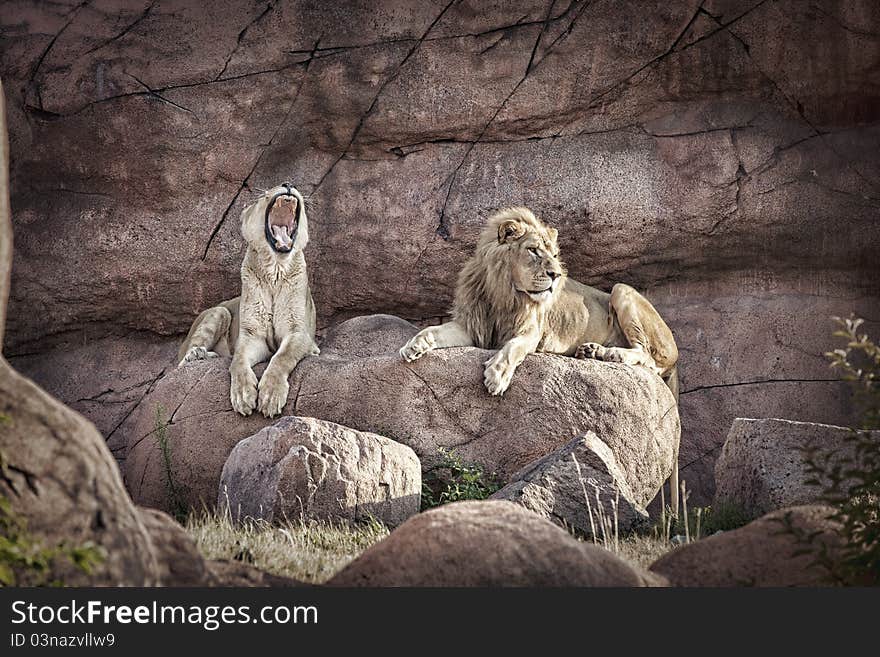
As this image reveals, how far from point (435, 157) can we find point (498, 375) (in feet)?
11.7

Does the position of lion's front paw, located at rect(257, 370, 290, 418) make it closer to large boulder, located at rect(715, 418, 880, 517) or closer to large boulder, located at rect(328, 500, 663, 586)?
large boulder, located at rect(715, 418, 880, 517)

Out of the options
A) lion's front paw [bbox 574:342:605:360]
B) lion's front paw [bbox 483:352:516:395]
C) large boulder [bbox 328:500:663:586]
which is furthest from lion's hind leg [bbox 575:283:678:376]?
large boulder [bbox 328:500:663:586]

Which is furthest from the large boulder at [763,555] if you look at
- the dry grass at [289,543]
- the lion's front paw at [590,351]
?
the lion's front paw at [590,351]

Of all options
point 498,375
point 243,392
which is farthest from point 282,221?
point 498,375

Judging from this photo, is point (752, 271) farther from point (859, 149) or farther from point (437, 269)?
point (437, 269)

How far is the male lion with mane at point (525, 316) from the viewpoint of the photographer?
877 centimetres

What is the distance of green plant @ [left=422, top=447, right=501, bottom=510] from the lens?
801 centimetres

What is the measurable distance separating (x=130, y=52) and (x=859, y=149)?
731 cm

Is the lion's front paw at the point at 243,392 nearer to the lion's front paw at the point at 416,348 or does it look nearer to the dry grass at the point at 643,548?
the lion's front paw at the point at 416,348

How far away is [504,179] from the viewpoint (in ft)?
36.3

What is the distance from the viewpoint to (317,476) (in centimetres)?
685

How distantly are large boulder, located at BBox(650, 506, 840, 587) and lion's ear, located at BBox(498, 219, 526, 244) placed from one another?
15.3ft

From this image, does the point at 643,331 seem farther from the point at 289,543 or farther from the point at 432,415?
the point at 289,543

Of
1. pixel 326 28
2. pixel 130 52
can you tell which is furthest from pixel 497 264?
pixel 130 52
